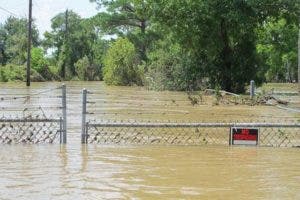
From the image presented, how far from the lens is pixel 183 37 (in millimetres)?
34656

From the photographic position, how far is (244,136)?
1170 cm

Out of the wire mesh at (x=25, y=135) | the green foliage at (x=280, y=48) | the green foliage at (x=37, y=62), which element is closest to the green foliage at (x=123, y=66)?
the green foliage at (x=280, y=48)

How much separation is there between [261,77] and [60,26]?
70310 mm

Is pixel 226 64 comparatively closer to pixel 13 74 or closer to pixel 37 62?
pixel 13 74

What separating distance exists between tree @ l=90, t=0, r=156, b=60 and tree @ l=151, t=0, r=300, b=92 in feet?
75.9

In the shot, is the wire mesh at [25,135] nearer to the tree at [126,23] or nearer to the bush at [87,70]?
the tree at [126,23]

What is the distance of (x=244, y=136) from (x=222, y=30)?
23.6m

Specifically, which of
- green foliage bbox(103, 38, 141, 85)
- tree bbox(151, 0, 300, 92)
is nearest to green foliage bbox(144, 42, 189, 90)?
tree bbox(151, 0, 300, 92)

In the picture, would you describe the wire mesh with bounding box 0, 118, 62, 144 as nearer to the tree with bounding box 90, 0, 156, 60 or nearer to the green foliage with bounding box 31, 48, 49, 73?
the tree with bounding box 90, 0, 156, 60

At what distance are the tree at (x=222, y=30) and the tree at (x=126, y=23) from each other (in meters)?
23.1

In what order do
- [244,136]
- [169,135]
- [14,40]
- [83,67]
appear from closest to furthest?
[244,136] → [169,135] → [83,67] → [14,40]

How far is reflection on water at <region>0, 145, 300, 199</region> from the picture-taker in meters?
7.55

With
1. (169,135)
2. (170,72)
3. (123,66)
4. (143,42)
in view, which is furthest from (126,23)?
(169,135)

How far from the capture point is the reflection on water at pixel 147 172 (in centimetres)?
755
